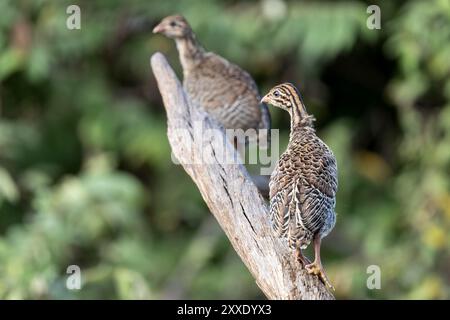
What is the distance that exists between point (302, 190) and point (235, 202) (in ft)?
1.92

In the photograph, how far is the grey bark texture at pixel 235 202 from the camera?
445cm

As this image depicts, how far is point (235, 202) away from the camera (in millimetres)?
4691

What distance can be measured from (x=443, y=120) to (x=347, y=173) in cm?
127

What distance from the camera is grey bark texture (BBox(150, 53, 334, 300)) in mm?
4449

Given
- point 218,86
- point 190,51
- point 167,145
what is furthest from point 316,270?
point 167,145

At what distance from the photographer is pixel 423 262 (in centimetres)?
895

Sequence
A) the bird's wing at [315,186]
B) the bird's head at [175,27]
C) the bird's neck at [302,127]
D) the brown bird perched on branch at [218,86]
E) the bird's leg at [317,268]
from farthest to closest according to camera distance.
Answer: the bird's head at [175,27] → the brown bird perched on branch at [218,86] → the bird's neck at [302,127] → the bird's leg at [317,268] → the bird's wing at [315,186]

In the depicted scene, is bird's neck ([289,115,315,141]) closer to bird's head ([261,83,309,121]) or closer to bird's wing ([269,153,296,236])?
bird's head ([261,83,309,121])

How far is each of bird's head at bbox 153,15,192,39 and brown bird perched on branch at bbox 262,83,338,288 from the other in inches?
69.8

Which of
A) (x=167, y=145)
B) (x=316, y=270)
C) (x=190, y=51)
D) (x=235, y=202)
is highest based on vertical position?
(x=190, y=51)

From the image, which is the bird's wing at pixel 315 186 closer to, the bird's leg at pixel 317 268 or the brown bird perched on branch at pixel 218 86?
the bird's leg at pixel 317 268

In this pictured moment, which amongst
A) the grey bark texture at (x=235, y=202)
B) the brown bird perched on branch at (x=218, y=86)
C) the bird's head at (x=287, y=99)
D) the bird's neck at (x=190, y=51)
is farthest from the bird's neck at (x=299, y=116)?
the bird's neck at (x=190, y=51)

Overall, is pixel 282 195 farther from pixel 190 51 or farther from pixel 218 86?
pixel 190 51

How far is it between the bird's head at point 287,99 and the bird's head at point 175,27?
5.76 feet
